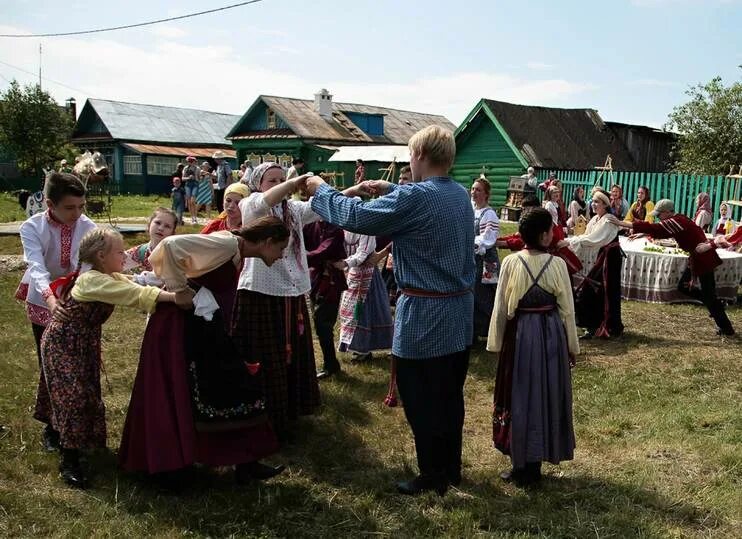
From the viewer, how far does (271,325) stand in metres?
4.15

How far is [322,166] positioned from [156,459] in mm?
29181

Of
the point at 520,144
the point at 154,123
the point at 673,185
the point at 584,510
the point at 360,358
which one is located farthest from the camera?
the point at 154,123

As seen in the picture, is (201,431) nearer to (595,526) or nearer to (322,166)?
(595,526)

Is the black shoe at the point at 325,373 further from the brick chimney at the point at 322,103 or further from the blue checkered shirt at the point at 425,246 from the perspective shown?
the brick chimney at the point at 322,103

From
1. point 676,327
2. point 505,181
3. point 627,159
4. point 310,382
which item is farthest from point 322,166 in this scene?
point 310,382

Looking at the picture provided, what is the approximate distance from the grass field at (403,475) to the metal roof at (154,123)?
113ft

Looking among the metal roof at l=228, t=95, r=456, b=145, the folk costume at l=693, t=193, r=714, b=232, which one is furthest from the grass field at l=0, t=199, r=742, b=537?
the metal roof at l=228, t=95, r=456, b=145

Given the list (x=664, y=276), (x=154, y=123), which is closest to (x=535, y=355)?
(x=664, y=276)

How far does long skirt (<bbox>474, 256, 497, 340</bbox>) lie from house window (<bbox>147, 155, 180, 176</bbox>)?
32.6m

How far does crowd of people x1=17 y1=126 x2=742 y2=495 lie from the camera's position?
342cm

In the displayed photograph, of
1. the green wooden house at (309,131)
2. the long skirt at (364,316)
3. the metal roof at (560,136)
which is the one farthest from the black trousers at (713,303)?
the green wooden house at (309,131)

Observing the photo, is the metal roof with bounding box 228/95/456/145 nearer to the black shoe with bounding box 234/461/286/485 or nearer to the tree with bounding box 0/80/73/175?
the tree with bounding box 0/80/73/175

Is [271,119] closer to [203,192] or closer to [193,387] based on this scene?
[203,192]

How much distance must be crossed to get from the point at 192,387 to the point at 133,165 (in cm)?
3606
